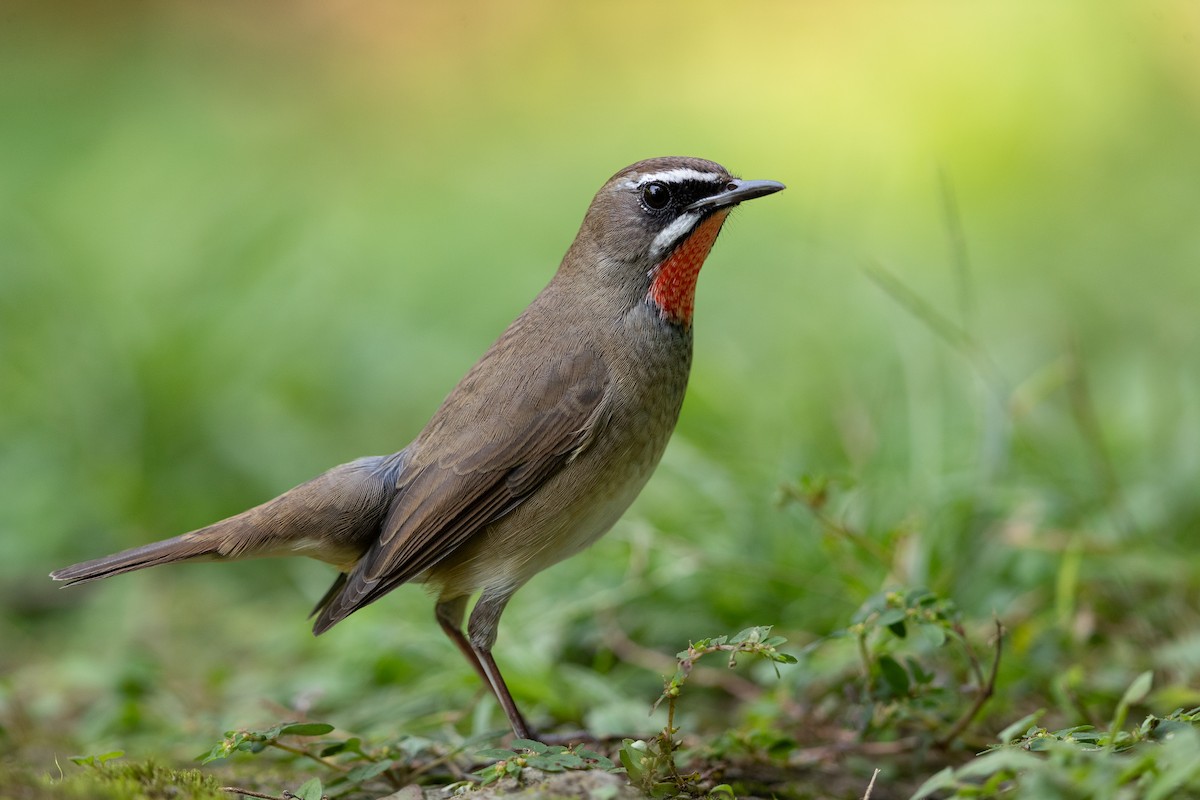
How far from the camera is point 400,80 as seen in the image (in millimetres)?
15703

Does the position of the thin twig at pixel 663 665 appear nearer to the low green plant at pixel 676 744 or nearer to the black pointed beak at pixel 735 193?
the low green plant at pixel 676 744

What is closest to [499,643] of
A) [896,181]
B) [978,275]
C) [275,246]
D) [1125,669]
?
[1125,669]

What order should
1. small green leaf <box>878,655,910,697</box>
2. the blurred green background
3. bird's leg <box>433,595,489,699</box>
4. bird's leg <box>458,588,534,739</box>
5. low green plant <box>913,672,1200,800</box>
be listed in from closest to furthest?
low green plant <box>913,672,1200,800</box> < small green leaf <box>878,655,910,697</box> < bird's leg <box>458,588,534,739</box> < bird's leg <box>433,595,489,699</box> < the blurred green background

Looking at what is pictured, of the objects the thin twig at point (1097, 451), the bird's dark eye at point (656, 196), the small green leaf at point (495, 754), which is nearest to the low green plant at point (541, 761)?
the small green leaf at point (495, 754)

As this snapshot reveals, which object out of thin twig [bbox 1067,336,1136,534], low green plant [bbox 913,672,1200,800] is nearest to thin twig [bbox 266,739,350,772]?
low green plant [bbox 913,672,1200,800]

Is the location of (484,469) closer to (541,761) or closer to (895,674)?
(541,761)

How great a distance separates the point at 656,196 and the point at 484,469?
3.43ft

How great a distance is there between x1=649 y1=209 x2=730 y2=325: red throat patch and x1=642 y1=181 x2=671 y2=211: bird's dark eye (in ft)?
0.47

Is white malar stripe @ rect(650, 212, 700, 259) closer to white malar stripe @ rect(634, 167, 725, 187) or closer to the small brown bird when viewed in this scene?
the small brown bird

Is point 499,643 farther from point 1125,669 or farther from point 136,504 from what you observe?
point 136,504

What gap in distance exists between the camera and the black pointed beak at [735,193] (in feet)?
13.2

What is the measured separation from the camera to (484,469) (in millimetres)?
3965

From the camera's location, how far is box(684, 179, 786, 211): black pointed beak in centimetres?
402

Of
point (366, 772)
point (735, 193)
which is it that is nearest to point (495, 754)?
point (366, 772)
